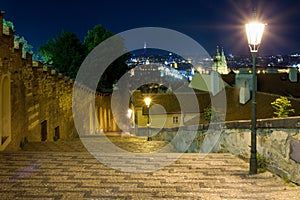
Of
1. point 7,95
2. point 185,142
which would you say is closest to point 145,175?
point 185,142

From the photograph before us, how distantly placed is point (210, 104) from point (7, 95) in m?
20.8

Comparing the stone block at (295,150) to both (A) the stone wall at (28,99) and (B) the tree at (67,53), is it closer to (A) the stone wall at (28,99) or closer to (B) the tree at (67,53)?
(A) the stone wall at (28,99)

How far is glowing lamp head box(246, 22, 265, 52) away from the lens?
21.0ft

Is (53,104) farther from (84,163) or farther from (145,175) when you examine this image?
(145,175)

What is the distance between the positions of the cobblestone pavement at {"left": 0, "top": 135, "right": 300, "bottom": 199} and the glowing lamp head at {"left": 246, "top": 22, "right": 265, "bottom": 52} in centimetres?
227

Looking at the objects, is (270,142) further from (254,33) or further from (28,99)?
(28,99)

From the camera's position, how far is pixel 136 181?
19.5 ft

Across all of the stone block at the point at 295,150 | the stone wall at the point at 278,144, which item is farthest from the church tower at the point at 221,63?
the stone block at the point at 295,150

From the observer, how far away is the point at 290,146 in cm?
561

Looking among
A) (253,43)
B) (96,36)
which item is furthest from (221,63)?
(253,43)

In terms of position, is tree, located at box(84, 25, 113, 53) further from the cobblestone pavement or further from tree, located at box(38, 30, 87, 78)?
the cobblestone pavement

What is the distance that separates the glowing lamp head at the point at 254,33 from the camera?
251 inches

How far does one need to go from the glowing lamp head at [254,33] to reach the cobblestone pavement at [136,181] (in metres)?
2.27

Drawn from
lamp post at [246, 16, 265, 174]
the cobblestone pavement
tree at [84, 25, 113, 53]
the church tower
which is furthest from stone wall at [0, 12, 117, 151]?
the church tower
